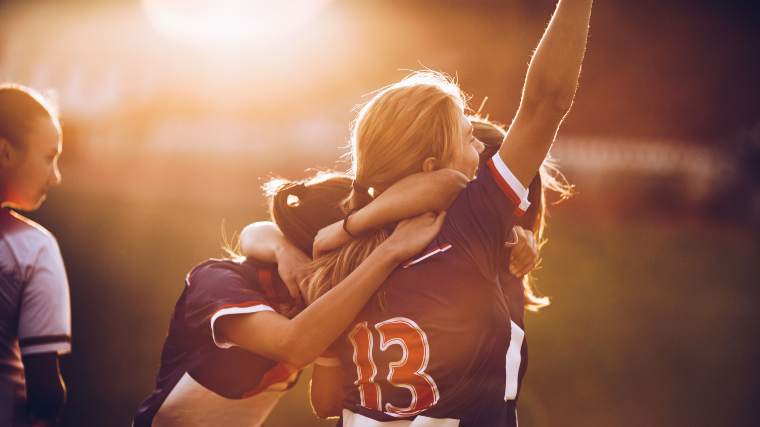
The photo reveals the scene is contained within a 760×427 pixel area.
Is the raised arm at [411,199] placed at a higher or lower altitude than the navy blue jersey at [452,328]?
higher

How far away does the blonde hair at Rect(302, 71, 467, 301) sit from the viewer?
220cm

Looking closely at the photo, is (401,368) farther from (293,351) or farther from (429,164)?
(429,164)

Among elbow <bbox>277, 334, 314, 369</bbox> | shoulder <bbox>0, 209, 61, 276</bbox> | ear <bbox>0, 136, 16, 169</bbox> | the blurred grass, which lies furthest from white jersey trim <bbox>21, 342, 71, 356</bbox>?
the blurred grass

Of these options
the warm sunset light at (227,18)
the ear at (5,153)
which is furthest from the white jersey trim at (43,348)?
the warm sunset light at (227,18)

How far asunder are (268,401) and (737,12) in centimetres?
2336

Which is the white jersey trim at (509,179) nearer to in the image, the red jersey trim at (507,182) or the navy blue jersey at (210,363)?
the red jersey trim at (507,182)

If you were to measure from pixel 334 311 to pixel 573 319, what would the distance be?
291 inches

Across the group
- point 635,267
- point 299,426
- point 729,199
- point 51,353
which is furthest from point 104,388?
point 729,199

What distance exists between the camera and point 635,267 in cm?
1224

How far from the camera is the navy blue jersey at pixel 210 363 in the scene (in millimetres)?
2504

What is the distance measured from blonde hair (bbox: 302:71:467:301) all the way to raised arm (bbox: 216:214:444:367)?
110 mm

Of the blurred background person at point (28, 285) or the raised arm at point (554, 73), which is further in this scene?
the blurred background person at point (28, 285)

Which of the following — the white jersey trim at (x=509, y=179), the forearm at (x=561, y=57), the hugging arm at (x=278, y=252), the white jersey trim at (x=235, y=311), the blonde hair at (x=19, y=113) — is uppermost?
the forearm at (x=561, y=57)

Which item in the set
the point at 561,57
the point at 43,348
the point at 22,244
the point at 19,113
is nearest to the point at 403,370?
the point at 561,57
